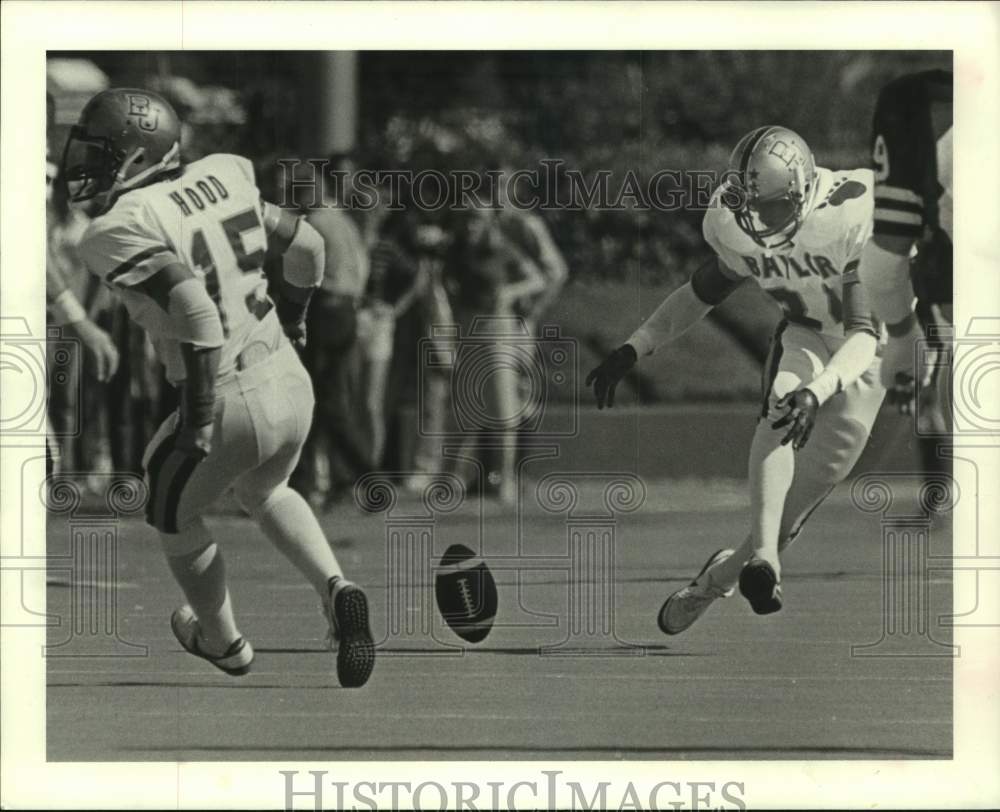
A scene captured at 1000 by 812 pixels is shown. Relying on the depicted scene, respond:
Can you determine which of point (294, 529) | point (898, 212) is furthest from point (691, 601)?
point (898, 212)

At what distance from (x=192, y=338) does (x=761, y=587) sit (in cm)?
190

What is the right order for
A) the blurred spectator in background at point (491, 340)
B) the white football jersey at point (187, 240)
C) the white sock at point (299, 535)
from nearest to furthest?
the white football jersey at point (187, 240) < the blurred spectator in background at point (491, 340) < the white sock at point (299, 535)

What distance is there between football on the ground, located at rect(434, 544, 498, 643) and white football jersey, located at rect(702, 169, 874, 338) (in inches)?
47.3

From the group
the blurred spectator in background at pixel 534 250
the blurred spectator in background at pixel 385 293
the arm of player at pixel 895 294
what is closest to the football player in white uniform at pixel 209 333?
the blurred spectator in background at pixel 385 293

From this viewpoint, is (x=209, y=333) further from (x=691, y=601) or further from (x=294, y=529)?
(x=691, y=601)

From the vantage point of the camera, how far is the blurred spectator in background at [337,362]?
373 inches

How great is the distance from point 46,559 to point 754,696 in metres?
2.19

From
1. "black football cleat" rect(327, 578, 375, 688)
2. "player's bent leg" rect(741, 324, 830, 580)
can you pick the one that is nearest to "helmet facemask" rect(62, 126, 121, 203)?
"black football cleat" rect(327, 578, 375, 688)

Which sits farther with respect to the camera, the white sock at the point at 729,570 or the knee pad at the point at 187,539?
the white sock at the point at 729,570

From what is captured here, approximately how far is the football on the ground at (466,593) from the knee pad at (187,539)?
718mm

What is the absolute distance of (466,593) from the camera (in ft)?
31.3

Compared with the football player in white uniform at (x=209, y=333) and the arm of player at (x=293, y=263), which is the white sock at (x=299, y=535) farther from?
the arm of player at (x=293, y=263)

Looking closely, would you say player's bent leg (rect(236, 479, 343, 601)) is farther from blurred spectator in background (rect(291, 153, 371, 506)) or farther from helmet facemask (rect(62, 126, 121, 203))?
helmet facemask (rect(62, 126, 121, 203))

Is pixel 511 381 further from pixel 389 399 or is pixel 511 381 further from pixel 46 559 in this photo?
pixel 46 559
